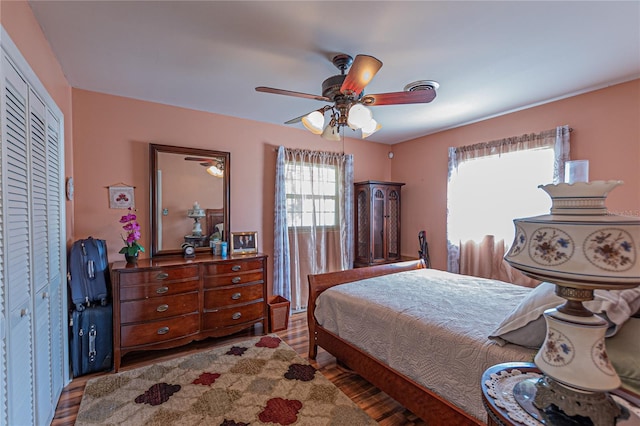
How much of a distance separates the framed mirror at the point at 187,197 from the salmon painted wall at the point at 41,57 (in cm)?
67

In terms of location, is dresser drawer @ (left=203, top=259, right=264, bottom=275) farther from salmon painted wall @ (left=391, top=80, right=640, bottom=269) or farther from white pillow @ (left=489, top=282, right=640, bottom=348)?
salmon painted wall @ (left=391, top=80, right=640, bottom=269)

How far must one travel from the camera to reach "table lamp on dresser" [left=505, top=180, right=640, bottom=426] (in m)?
0.75

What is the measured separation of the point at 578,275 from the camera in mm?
768

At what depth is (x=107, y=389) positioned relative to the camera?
2209 mm

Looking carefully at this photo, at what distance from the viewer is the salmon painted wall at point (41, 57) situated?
4.62ft

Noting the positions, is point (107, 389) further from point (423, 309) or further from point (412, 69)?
point (412, 69)

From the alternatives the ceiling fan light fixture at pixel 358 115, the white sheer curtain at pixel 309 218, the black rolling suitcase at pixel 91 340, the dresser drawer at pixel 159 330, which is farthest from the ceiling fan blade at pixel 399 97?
A: the black rolling suitcase at pixel 91 340

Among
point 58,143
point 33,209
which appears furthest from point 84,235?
point 33,209

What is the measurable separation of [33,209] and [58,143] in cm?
83

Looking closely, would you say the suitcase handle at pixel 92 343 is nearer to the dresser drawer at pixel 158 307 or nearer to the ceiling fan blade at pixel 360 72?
the dresser drawer at pixel 158 307

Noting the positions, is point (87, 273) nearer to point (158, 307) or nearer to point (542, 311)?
point (158, 307)

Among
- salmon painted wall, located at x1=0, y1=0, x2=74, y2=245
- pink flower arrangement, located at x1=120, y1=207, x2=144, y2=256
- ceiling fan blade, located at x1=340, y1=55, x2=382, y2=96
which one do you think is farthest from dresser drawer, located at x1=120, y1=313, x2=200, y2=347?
ceiling fan blade, located at x1=340, y1=55, x2=382, y2=96

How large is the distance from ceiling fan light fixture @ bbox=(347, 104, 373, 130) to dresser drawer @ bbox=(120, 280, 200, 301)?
210 cm

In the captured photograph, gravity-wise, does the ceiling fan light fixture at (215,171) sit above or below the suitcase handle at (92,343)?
above
